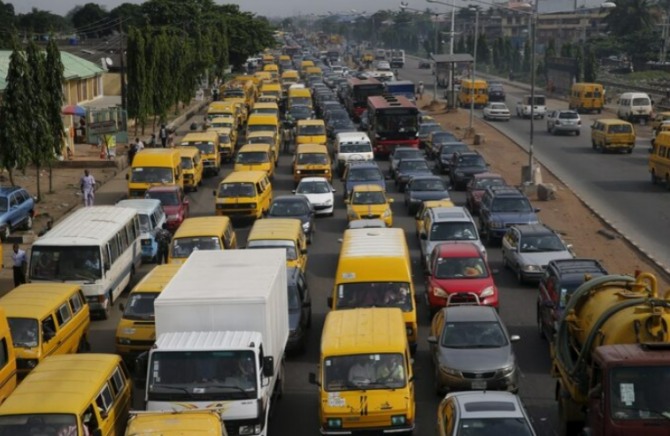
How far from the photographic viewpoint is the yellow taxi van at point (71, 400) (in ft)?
45.1

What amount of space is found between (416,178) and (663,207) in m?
9.32

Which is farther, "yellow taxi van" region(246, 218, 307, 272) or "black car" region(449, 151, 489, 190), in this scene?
"black car" region(449, 151, 489, 190)

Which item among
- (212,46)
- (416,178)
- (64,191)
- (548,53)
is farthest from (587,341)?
(548,53)

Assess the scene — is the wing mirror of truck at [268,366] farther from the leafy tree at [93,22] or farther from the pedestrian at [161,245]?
the leafy tree at [93,22]

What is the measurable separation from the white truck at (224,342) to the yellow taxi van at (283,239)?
20.5 ft

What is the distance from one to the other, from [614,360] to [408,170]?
96.5 ft

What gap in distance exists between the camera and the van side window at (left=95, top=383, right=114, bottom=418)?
14.8 m

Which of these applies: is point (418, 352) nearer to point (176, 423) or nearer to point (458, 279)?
point (458, 279)

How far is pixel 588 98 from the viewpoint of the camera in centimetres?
7619

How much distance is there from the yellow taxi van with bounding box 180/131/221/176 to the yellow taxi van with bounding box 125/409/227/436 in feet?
105

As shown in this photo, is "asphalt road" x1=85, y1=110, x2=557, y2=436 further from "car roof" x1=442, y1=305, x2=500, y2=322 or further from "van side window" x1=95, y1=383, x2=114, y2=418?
"van side window" x1=95, y1=383, x2=114, y2=418

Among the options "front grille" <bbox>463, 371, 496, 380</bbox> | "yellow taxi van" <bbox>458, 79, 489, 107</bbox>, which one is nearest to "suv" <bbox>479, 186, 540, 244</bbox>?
"front grille" <bbox>463, 371, 496, 380</bbox>

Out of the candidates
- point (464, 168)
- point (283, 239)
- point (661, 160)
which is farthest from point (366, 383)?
point (661, 160)

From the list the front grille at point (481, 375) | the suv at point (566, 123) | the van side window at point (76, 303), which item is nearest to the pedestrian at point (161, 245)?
the van side window at point (76, 303)
